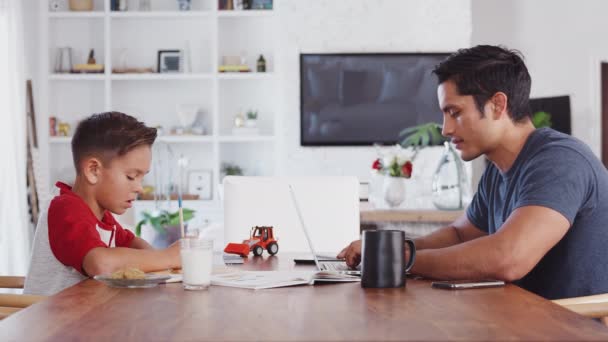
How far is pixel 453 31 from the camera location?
696 cm

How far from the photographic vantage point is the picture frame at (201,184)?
Result: 7.05 meters

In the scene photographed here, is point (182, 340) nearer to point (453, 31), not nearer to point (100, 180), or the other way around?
point (100, 180)

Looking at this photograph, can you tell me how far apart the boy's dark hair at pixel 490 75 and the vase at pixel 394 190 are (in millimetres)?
2214

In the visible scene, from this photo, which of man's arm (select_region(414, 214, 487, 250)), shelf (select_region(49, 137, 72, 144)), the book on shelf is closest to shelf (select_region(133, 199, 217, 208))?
the book on shelf

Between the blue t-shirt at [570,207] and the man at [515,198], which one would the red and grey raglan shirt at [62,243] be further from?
the blue t-shirt at [570,207]

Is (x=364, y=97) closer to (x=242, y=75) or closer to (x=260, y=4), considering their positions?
(x=242, y=75)

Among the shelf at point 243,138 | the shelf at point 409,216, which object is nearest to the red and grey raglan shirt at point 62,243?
the shelf at point 409,216

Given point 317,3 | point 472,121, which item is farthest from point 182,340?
point 317,3

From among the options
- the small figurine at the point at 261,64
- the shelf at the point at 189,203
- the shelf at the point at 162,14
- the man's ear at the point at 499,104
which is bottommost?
the shelf at the point at 189,203

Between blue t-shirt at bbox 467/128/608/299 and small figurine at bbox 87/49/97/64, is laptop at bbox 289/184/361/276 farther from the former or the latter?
small figurine at bbox 87/49/97/64

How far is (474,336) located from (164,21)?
21.3 ft

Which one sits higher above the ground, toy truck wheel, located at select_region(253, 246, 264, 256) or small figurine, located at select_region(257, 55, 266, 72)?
small figurine, located at select_region(257, 55, 266, 72)

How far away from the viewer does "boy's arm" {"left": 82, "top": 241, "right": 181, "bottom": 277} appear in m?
→ 1.74

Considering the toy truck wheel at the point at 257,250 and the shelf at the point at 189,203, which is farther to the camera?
the shelf at the point at 189,203
